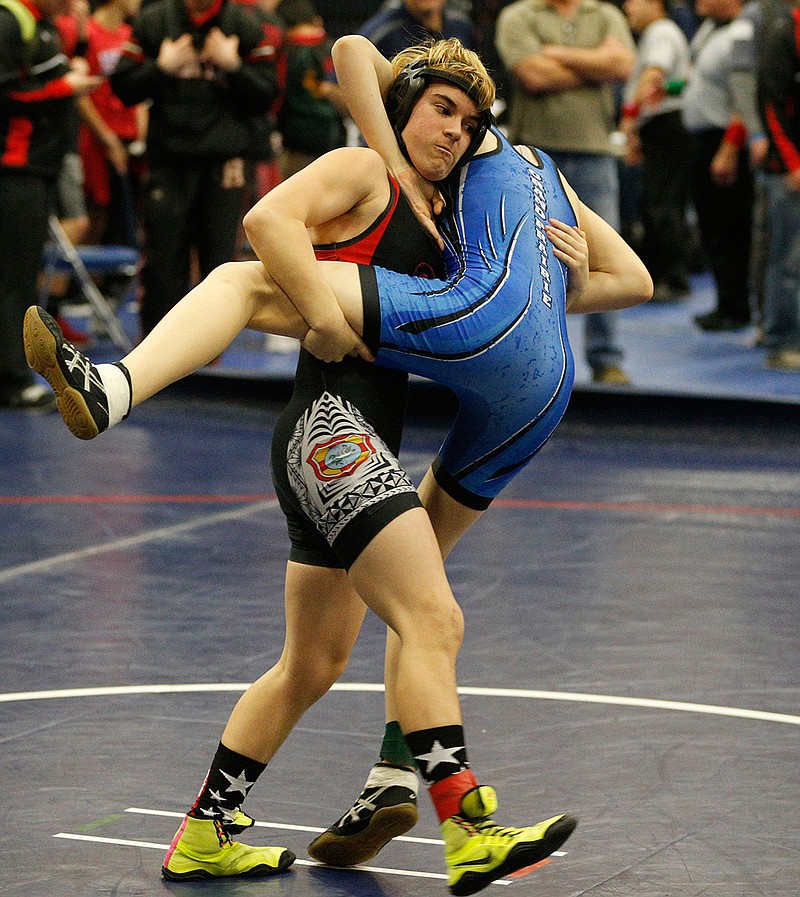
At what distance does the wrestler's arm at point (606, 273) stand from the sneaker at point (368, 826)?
1022mm

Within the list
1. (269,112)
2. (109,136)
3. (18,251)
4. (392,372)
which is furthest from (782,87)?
(392,372)

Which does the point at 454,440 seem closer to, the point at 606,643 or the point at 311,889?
the point at 311,889

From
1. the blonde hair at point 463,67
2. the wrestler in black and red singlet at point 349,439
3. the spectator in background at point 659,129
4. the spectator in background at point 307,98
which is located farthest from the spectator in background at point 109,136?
the wrestler in black and red singlet at point 349,439

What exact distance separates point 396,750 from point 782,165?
563cm

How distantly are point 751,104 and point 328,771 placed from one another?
651cm

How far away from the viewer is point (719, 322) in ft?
35.0

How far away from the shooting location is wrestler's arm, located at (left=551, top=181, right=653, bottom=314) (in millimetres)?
3404

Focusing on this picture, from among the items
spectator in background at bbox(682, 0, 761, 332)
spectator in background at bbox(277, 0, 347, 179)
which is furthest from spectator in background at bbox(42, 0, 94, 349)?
spectator in background at bbox(682, 0, 761, 332)

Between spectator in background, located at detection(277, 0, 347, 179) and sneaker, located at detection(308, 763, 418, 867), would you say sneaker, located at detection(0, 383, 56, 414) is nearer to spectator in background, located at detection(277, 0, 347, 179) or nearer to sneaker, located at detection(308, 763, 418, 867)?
spectator in background, located at detection(277, 0, 347, 179)

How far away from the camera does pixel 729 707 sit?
4227 mm

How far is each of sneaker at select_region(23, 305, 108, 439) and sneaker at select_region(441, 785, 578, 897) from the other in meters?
0.89

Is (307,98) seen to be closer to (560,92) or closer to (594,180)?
(560,92)

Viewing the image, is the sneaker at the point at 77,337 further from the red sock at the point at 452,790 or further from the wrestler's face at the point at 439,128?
the red sock at the point at 452,790

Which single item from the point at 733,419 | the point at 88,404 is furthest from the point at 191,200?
the point at 88,404
